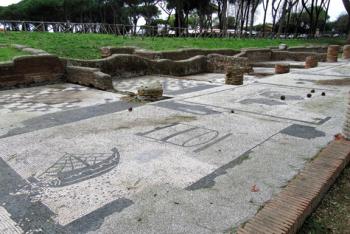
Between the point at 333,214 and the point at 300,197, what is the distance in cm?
40

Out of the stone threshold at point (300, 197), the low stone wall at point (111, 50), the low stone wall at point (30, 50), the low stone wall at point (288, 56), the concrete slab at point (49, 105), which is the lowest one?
the low stone wall at point (288, 56)

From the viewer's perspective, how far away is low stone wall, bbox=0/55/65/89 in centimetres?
970

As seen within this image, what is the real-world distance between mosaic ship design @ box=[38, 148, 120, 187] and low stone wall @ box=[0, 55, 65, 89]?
5.99 m

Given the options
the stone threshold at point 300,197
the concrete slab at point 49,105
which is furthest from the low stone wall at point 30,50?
the stone threshold at point 300,197

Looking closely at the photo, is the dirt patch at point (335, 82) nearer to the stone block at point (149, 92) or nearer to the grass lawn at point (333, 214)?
the stone block at point (149, 92)

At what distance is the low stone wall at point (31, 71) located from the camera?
9695 mm

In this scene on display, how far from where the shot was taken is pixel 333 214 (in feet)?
11.5

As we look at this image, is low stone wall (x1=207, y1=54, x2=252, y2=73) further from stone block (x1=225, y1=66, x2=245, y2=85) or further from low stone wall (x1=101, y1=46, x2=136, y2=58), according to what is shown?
stone block (x1=225, y1=66, x2=245, y2=85)

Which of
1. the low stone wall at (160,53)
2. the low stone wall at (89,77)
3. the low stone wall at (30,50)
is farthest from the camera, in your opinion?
the low stone wall at (160,53)

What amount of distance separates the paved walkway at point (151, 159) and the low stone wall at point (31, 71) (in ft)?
5.22

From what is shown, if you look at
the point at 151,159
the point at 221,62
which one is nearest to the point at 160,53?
the point at 221,62

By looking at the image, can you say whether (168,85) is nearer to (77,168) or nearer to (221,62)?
(221,62)

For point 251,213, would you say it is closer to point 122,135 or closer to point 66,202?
point 66,202

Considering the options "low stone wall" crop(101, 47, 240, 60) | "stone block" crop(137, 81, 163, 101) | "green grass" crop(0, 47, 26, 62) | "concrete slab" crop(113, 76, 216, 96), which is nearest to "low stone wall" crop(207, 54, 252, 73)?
"low stone wall" crop(101, 47, 240, 60)
